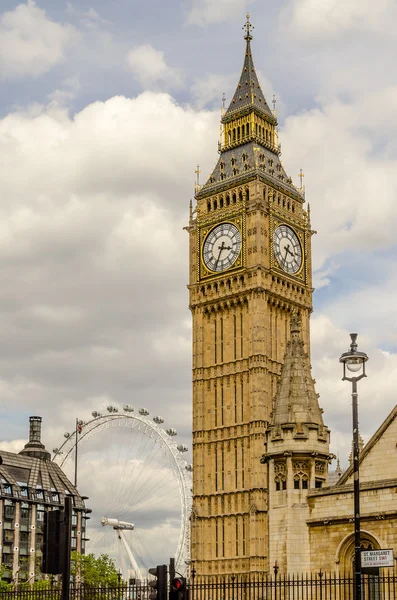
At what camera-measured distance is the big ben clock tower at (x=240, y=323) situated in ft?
316

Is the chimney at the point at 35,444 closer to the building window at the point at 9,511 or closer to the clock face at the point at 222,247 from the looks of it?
the building window at the point at 9,511

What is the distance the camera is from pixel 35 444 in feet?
521

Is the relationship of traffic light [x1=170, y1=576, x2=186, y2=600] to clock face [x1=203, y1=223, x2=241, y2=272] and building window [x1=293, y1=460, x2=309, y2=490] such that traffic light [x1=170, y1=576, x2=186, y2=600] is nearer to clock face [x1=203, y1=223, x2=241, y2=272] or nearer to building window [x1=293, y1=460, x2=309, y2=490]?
building window [x1=293, y1=460, x2=309, y2=490]

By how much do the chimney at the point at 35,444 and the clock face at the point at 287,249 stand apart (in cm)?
6390

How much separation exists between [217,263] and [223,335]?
24.2 feet

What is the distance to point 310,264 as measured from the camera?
10831cm

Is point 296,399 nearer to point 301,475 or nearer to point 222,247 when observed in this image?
point 301,475

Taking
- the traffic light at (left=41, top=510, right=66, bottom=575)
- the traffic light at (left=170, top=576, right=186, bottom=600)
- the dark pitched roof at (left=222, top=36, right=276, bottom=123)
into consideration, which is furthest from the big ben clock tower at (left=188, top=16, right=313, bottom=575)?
the traffic light at (left=41, top=510, right=66, bottom=575)

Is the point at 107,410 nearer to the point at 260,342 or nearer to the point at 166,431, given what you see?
the point at 166,431

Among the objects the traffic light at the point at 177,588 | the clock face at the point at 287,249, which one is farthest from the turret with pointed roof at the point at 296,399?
the clock face at the point at 287,249

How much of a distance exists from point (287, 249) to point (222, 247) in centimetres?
684

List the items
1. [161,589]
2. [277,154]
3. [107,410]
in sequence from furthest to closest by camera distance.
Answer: [107,410]
[277,154]
[161,589]

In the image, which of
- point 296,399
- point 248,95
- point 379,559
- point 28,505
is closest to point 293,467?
point 296,399

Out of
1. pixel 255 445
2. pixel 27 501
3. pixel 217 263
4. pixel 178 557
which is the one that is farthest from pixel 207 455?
pixel 27 501
